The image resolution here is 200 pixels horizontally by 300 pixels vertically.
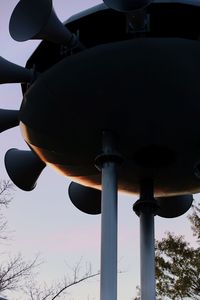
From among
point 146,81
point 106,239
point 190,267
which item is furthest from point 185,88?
point 190,267

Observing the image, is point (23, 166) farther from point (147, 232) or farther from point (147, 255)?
point (147, 255)

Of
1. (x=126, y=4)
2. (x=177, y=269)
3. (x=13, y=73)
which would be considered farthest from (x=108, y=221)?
(x=177, y=269)

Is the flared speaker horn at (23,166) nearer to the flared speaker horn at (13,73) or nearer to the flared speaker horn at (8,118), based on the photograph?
the flared speaker horn at (8,118)

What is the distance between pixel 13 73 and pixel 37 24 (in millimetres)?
1165

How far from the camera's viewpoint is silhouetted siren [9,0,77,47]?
7.58m

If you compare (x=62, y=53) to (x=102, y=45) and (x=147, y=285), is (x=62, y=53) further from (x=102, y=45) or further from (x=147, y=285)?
(x=147, y=285)

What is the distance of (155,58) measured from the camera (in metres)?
7.68

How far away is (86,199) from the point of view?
11484 mm

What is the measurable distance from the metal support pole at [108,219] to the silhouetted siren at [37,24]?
1619 millimetres

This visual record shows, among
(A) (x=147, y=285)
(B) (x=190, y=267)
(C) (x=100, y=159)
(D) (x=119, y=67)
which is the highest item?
(B) (x=190, y=267)

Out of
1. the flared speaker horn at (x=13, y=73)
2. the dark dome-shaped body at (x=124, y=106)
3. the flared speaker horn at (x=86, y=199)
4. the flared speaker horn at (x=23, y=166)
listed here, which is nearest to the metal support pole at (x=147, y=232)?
the dark dome-shaped body at (x=124, y=106)

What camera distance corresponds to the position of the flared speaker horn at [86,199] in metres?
11.5

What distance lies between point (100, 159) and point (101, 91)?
1.12 m

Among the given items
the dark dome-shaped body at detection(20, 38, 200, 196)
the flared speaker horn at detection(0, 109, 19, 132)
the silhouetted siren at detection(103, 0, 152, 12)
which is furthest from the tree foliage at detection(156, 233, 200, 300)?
the silhouetted siren at detection(103, 0, 152, 12)
